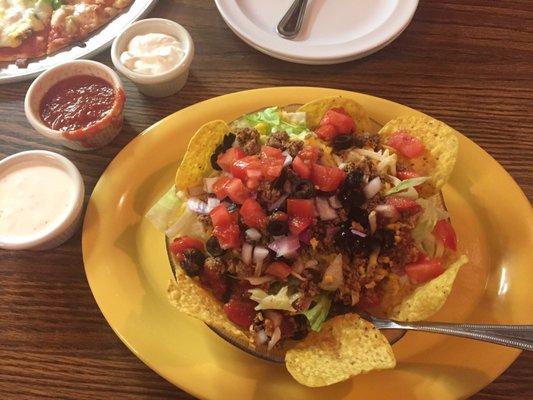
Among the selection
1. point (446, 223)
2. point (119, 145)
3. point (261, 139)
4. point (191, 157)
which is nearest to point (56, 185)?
point (119, 145)

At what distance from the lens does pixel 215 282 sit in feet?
5.31

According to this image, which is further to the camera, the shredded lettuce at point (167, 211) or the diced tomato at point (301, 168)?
the shredded lettuce at point (167, 211)

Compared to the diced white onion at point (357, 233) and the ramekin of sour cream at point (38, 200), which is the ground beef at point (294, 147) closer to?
the diced white onion at point (357, 233)

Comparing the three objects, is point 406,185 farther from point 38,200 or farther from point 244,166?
point 38,200

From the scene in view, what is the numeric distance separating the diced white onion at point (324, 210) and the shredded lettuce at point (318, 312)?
257 millimetres

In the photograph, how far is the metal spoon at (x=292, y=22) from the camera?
2365 mm

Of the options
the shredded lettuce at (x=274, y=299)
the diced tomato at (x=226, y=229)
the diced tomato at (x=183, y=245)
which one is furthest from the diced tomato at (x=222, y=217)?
the shredded lettuce at (x=274, y=299)

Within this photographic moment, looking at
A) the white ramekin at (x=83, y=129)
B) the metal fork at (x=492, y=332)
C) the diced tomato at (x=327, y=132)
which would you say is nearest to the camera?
the metal fork at (x=492, y=332)

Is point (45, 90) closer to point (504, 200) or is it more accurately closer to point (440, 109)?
point (440, 109)

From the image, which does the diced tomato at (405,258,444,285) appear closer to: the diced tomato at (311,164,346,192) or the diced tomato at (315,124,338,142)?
the diced tomato at (311,164,346,192)

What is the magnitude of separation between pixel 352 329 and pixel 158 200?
91 cm

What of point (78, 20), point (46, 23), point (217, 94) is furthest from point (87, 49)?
point (217, 94)

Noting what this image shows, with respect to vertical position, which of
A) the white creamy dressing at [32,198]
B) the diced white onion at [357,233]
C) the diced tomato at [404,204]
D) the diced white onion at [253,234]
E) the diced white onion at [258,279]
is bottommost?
the white creamy dressing at [32,198]

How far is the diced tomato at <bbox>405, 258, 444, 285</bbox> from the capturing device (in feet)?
5.17
